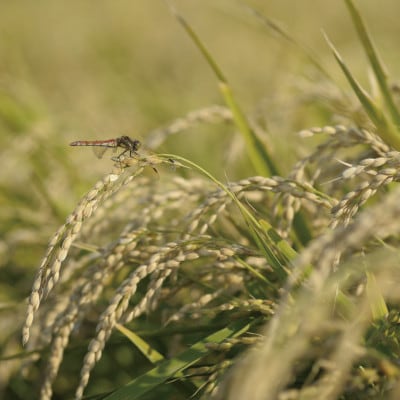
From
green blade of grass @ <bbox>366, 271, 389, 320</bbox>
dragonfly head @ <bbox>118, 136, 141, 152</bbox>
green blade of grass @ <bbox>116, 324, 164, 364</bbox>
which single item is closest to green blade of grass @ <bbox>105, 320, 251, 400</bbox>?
green blade of grass @ <bbox>116, 324, 164, 364</bbox>

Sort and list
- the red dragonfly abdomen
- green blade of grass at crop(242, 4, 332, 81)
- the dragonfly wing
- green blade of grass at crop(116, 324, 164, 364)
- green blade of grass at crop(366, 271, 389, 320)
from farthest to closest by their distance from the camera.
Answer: green blade of grass at crop(242, 4, 332, 81) < the dragonfly wing < the red dragonfly abdomen < green blade of grass at crop(116, 324, 164, 364) < green blade of grass at crop(366, 271, 389, 320)

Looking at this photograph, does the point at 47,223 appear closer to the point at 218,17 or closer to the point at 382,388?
the point at 382,388

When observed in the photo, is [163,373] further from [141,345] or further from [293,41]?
[293,41]

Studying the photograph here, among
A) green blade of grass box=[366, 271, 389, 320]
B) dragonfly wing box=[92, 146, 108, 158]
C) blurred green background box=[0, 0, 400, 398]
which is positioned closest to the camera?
green blade of grass box=[366, 271, 389, 320]

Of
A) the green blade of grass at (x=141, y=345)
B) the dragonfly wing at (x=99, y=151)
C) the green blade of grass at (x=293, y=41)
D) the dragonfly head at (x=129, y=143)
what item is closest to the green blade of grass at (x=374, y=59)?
the green blade of grass at (x=293, y=41)

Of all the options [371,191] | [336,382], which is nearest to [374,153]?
[371,191]

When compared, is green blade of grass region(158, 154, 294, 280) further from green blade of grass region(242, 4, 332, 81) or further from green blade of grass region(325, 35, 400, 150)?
green blade of grass region(242, 4, 332, 81)
